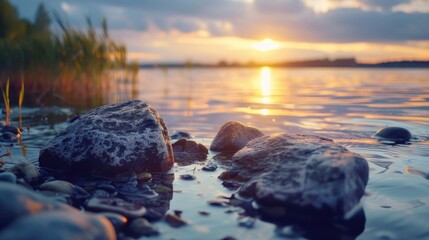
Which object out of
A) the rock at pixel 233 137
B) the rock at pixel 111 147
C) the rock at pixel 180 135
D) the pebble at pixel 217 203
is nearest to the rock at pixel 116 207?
the pebble at pixel 217 203

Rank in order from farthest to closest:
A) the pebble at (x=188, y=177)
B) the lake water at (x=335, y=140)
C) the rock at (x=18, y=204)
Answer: the pebble at (x=188, y=177) < the lake water at (x=335, y=140) < the rock at (x=18, y=204)

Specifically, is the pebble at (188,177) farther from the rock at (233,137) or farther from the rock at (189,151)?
the rock at (233,137)

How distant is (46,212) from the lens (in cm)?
224

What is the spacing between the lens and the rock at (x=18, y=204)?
2293mm

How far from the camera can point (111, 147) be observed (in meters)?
4.46

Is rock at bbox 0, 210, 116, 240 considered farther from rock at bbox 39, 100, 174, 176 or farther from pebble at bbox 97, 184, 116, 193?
rock at bbox 39, 100, 174, 176

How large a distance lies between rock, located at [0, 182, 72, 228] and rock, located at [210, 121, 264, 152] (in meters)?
3.60

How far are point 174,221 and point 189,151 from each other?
2.72m

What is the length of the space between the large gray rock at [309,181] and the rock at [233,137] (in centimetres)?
174

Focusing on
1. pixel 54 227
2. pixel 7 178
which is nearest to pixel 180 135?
pixel 7 178

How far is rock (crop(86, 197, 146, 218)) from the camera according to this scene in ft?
9.86

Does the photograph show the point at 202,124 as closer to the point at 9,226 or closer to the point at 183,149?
the point at 183,149

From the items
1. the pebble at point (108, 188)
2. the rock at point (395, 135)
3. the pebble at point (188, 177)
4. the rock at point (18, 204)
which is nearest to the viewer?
the rock at point (18, 204)

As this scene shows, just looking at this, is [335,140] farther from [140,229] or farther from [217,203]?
[140,229]
